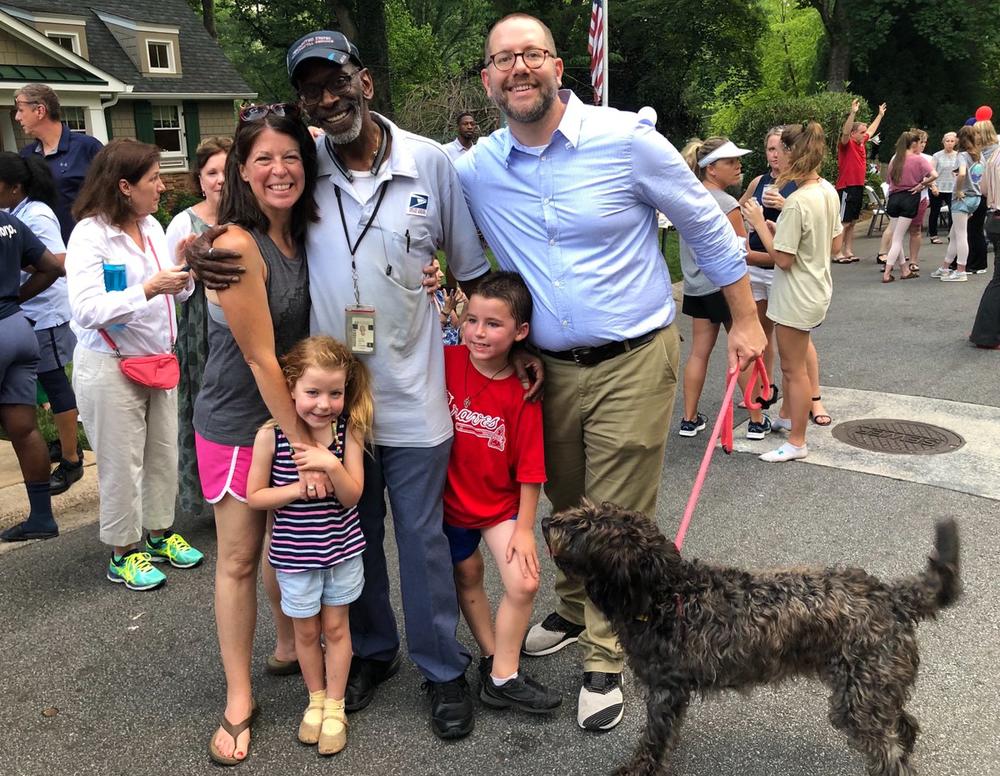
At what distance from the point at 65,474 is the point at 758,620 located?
4520 millimetres

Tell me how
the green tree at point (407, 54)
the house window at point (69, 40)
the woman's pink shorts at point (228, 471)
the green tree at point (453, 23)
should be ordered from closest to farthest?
the woman's pink shorts at point (228, 471) → the house window at point (69, 40) → the green tree at point (407, 54) → the green tree at point (453, 23)

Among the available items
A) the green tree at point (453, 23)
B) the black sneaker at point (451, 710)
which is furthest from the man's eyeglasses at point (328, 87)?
the green tree at point (453, 23)

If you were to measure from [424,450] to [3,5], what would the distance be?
2703 cm

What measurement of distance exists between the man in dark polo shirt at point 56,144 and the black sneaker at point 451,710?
4855mm

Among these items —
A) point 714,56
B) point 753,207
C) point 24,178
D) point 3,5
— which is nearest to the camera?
point 24,178

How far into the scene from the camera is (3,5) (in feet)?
76.0

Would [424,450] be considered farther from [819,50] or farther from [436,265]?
[819,50]

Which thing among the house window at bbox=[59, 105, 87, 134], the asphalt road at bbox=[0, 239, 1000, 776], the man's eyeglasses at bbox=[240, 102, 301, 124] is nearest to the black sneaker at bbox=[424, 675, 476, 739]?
the asphalt road at bbox=[0, 239, 1000, 776]

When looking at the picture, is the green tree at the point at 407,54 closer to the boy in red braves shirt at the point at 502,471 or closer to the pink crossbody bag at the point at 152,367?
the pink crossbody bag at the point at 152,367

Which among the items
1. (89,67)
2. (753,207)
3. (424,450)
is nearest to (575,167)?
(424,450)

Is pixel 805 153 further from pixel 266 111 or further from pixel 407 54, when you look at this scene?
pixel 407 54

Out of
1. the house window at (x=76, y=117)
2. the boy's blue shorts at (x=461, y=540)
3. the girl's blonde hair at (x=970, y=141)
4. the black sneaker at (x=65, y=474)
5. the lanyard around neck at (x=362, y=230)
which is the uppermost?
the house window at (x=76, y=117)

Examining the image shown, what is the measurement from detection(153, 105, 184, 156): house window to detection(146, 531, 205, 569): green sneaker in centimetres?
2619

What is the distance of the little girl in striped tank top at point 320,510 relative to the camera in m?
2.66
